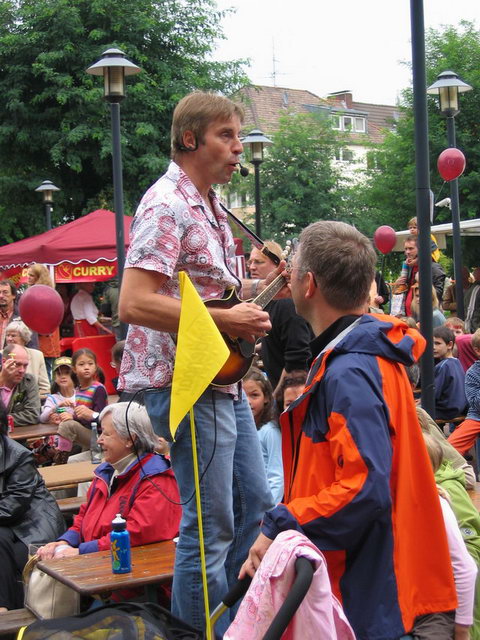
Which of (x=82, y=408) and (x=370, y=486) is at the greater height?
(x=370, y=486)

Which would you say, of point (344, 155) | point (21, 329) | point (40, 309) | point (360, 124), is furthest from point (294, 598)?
point (360, 124)

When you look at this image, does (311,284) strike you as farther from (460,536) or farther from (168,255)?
(460,536)

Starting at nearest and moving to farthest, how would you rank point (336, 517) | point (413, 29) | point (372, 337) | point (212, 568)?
point (336, 517)
point (372, 337)
point (212, 568)
point (413, 29)

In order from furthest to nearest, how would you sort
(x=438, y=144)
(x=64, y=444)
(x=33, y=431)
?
(x=438, y=144), (x=64, y=444), (x=33, y=431)

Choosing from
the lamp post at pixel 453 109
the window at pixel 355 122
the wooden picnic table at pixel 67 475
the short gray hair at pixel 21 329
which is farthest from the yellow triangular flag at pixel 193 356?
the window at pixel 355 122

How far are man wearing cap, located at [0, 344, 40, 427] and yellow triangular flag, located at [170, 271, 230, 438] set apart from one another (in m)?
5.15

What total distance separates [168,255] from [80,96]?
2010 centimetres

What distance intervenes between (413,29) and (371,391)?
156 inches

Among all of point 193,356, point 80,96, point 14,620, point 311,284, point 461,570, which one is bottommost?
point 14,620

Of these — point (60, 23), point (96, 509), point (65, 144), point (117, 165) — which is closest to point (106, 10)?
point (60, 23)

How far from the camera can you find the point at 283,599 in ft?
6.94

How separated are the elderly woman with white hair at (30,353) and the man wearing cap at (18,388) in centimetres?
45

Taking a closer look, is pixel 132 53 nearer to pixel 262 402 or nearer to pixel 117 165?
pixel 117 165

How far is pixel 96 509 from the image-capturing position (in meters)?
4.67
